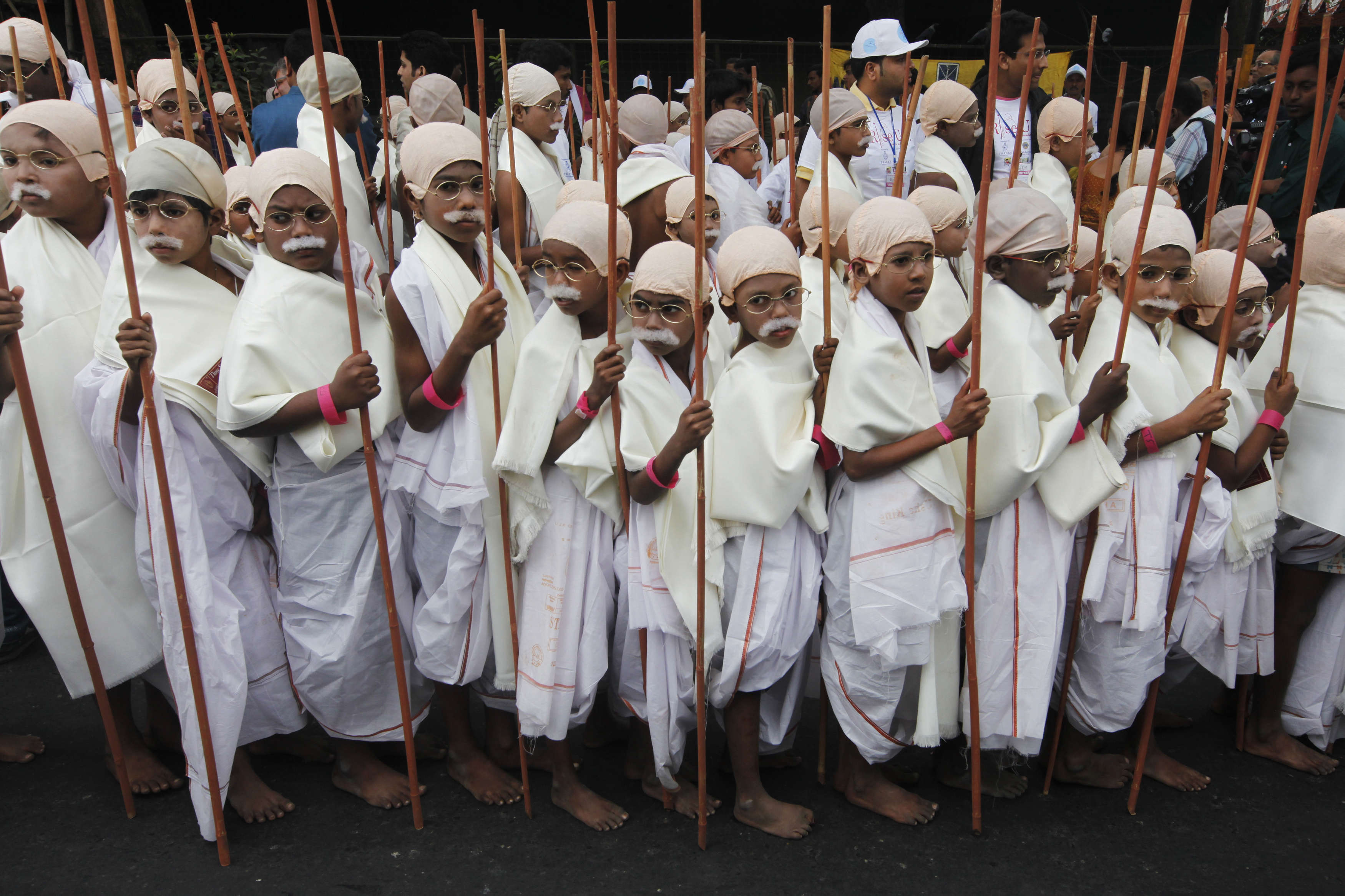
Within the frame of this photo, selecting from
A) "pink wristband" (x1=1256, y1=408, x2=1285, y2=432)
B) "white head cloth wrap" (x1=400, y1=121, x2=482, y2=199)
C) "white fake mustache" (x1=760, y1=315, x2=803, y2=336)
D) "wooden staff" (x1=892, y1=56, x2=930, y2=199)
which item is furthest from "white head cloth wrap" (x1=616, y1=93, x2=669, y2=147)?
"pink wristband" (x1=1256, y1=408, x2=1285, y2=432)

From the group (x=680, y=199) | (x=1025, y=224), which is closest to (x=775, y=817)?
(x=1025, y=224)

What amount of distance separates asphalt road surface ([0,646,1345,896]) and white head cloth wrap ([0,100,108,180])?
191 cm

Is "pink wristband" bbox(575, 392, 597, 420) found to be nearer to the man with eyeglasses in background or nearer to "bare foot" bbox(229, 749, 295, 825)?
"bare foot" bbox(229, 749, 295, 825)

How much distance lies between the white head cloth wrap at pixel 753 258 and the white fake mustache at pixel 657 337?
19cm

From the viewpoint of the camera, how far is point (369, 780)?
3.02 m

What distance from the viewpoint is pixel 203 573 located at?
8.92 ft

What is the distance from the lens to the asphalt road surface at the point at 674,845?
8.68ft

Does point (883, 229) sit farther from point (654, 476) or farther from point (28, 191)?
point (28, 191)

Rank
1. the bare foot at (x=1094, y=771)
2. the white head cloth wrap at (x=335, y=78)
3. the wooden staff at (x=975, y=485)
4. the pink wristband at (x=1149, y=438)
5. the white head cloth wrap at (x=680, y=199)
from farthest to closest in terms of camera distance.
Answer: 1. the white head cloth wrap at (x=335, y=78)
2. the white head cloth wrap at (x=680, y=199)
3. the bare foot at (x=1094, y=771)
4. the pink wristband at (x=1149, y=438)
5. the wooden staff at (x=975, y=485)

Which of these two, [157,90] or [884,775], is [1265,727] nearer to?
[884,775]

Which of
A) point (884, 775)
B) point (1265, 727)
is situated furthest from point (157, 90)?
point (1265, 727)

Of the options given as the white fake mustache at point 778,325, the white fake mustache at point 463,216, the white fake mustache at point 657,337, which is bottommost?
the white fake mustache at point 657,337

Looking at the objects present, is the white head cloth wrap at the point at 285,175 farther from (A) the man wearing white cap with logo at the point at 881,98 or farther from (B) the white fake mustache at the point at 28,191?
(A) the man wearing white cap with logo at the point at 881,98

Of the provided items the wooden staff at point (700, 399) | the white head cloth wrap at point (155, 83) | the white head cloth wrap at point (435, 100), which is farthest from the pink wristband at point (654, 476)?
the white head cloth wrap at point (155, 83)
